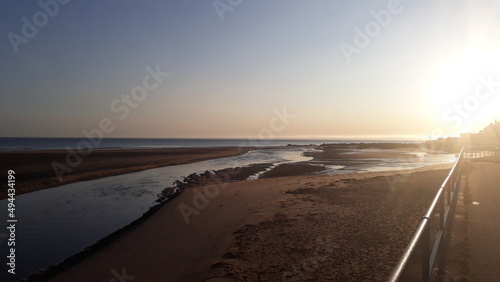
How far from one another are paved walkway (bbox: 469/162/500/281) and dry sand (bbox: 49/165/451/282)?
4.45 ft

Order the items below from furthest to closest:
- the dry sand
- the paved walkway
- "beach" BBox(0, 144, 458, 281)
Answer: "beach" BBox(0, 144, 458, 281), the dry sand, the paved walkway

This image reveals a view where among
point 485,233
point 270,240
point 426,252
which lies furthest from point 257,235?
point 426,252

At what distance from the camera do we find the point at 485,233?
6.03m

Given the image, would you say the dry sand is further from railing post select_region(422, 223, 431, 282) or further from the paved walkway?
railing post select_region(422, 223, 431, 282)

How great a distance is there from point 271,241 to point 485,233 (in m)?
4.50

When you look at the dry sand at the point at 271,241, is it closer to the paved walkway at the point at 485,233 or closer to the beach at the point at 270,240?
the beach at the point at 270,240

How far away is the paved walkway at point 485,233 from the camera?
14.5 feet

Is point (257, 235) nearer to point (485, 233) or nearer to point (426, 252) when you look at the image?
point (485, 233)

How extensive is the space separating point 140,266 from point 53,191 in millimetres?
12952

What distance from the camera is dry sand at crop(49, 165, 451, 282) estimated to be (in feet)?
20.0

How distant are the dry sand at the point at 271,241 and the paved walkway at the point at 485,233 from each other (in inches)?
53.4

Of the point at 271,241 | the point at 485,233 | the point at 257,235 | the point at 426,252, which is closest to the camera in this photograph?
the point at 426,252

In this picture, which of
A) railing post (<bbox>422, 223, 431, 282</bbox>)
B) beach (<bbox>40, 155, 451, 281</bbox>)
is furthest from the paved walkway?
railing post (<bbox>422, 223, 431, 282</bbox>)

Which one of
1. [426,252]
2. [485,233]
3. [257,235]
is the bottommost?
[257,235]
